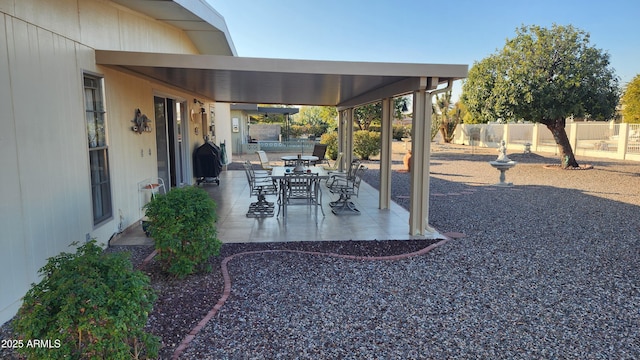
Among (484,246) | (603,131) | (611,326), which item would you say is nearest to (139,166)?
(484,246)

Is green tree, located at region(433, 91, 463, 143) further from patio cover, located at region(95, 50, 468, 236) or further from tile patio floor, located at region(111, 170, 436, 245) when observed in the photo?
patio cover, located at region(95, 50, 468, 236)

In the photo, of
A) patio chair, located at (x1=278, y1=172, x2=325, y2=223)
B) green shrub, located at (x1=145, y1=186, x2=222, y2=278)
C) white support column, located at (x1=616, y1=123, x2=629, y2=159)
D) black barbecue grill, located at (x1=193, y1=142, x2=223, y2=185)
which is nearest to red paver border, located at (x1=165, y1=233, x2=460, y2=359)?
green shrub, located at (x1=145, y1=186, x2=222, y2=278)

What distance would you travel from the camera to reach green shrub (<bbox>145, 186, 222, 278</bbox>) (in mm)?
3992

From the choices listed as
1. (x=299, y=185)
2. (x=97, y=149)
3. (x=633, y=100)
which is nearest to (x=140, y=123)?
(x=97, y=149)

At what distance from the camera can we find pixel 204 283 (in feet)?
13.4

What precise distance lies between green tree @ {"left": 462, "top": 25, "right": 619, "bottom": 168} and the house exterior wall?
12.3 meters

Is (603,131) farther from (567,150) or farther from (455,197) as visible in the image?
(455,197)

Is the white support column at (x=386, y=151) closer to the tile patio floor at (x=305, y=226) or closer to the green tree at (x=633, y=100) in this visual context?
the tile patio floor at (x=305, y=226)

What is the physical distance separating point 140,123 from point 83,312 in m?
4.97

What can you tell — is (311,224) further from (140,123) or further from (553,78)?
(553,78)

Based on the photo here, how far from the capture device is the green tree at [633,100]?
70.5 feet

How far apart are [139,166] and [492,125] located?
88.1 feet

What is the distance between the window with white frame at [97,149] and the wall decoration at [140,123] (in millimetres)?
1006

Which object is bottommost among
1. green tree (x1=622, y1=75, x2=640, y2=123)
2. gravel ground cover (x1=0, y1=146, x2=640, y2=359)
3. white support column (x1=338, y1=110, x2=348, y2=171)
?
gravel ground cover (x1=0, y1=146, x2=640, y2=359)
